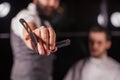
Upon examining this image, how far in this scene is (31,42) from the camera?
54cm

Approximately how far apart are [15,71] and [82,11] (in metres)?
0.25

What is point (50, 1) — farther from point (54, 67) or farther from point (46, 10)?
point (54, 67)

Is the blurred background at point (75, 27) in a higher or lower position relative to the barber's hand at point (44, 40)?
lower

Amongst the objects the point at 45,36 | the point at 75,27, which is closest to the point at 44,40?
the point at 45,36

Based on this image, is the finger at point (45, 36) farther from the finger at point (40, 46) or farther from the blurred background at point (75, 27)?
the blurred background at point (75, 27)

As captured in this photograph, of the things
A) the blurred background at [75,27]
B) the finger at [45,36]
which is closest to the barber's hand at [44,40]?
the finger at [45,36]

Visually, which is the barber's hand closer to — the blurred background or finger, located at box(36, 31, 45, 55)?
finger, located at box(36, 31, 45, 55)

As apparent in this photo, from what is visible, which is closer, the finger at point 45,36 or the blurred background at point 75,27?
the finger at point 45,36

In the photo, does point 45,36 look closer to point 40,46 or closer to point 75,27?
point 40,46

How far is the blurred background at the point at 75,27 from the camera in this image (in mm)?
929

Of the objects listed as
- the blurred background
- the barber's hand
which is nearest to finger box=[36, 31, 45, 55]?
the barber's hand

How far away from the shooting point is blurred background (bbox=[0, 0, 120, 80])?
929mm

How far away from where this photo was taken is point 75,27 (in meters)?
0.99

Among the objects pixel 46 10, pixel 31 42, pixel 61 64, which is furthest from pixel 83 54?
pixel 31 42
